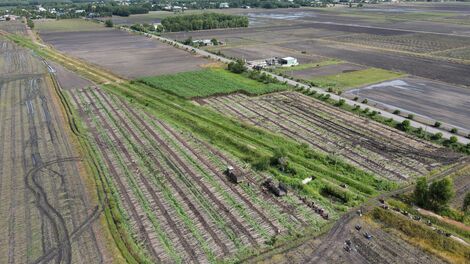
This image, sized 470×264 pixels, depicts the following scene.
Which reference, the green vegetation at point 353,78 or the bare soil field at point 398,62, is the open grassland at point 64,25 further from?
the green vegetation at point 353,78

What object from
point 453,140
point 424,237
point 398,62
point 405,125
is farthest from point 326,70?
point 424,237

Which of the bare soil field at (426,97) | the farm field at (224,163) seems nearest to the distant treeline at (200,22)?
the farm field at (224,163)

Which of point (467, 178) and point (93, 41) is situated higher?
point (93, 41)

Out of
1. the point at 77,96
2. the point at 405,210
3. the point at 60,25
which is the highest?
the point at 60,25

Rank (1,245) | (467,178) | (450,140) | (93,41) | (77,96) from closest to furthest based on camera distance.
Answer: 1. (1,245)
2. (467,178)
3. (450,140)
4. (77,96)
5. (93,41)

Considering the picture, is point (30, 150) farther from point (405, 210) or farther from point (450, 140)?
point (450, 140)

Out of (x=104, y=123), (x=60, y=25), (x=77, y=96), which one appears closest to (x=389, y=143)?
(x=104, y=123)

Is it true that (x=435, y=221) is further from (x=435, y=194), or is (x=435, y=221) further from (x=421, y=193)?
(x=421, y=193)
